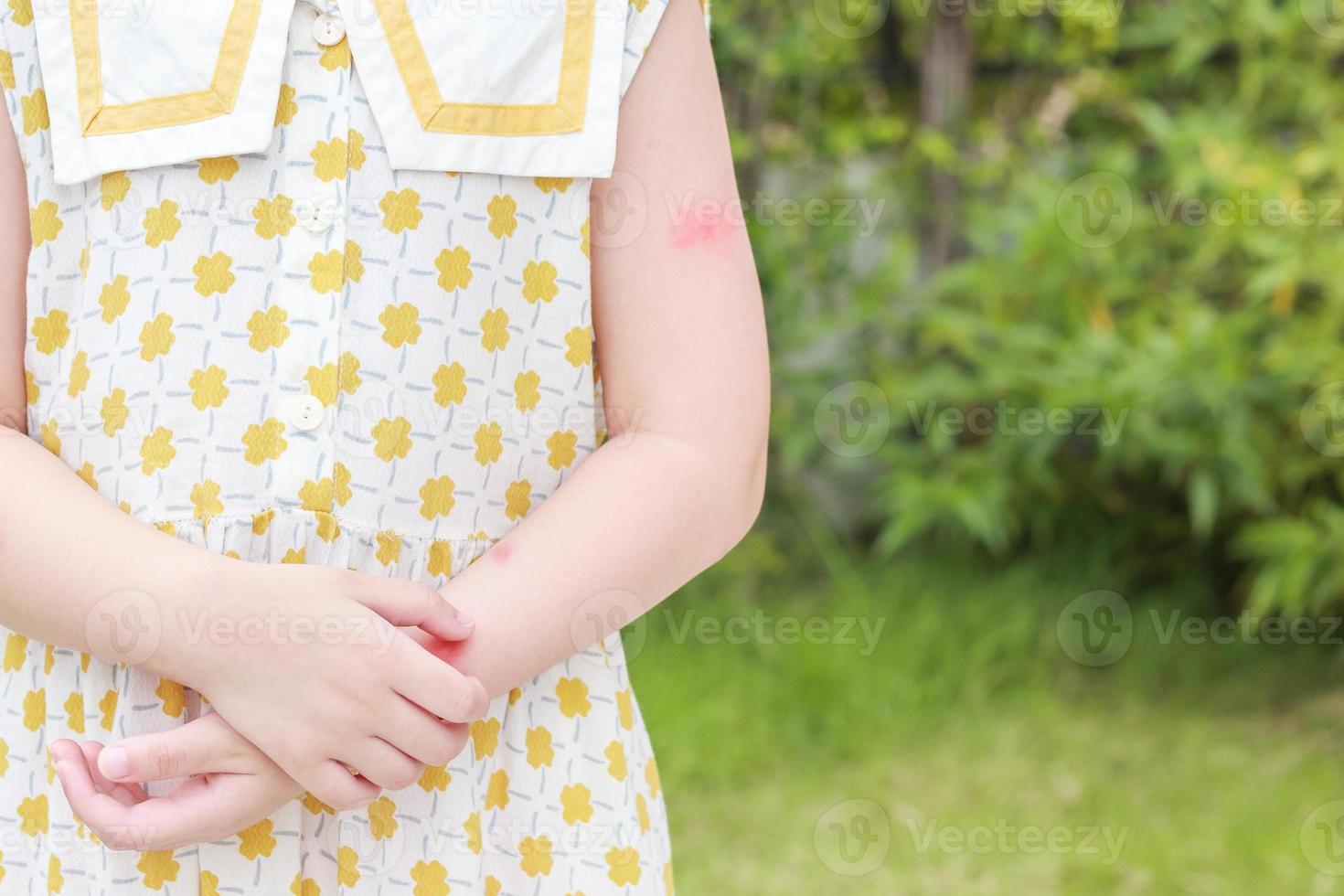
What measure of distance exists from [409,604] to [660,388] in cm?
17

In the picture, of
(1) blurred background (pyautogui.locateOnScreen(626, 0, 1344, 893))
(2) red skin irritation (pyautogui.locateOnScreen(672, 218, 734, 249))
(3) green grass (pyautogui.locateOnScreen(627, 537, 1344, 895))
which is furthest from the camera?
(1) blurred background (pyautogui.locateOnScreen(626, 0, 1344, 893))

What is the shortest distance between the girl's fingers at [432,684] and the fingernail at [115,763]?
120mm

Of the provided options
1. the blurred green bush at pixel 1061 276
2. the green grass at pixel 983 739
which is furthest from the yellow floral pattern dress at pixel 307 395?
the blurred green bush at pixel 1061 276

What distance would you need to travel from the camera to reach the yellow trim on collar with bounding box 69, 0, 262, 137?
0.64 metres

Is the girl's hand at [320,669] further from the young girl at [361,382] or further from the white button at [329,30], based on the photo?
the white button at [329,30]

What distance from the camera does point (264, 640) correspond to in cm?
59

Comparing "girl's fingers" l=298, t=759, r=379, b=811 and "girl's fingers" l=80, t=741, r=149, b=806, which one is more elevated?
"girl's fingers" l=298, t=759, r=379, b=811

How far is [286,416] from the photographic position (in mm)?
659

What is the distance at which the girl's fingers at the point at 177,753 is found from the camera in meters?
0.59

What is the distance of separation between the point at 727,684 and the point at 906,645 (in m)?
0.31

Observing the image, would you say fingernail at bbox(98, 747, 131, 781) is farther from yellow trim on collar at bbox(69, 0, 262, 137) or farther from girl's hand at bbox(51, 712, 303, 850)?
yellow trim on collar at bbox(69, 0, 262, 137)

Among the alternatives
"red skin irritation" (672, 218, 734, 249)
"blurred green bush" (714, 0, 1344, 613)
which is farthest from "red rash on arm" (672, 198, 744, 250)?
"blurred green bush" (714, 0, 1344, 613)

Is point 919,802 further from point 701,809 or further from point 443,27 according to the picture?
point 443,27

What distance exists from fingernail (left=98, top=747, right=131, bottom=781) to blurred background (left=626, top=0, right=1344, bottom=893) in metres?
1.34
